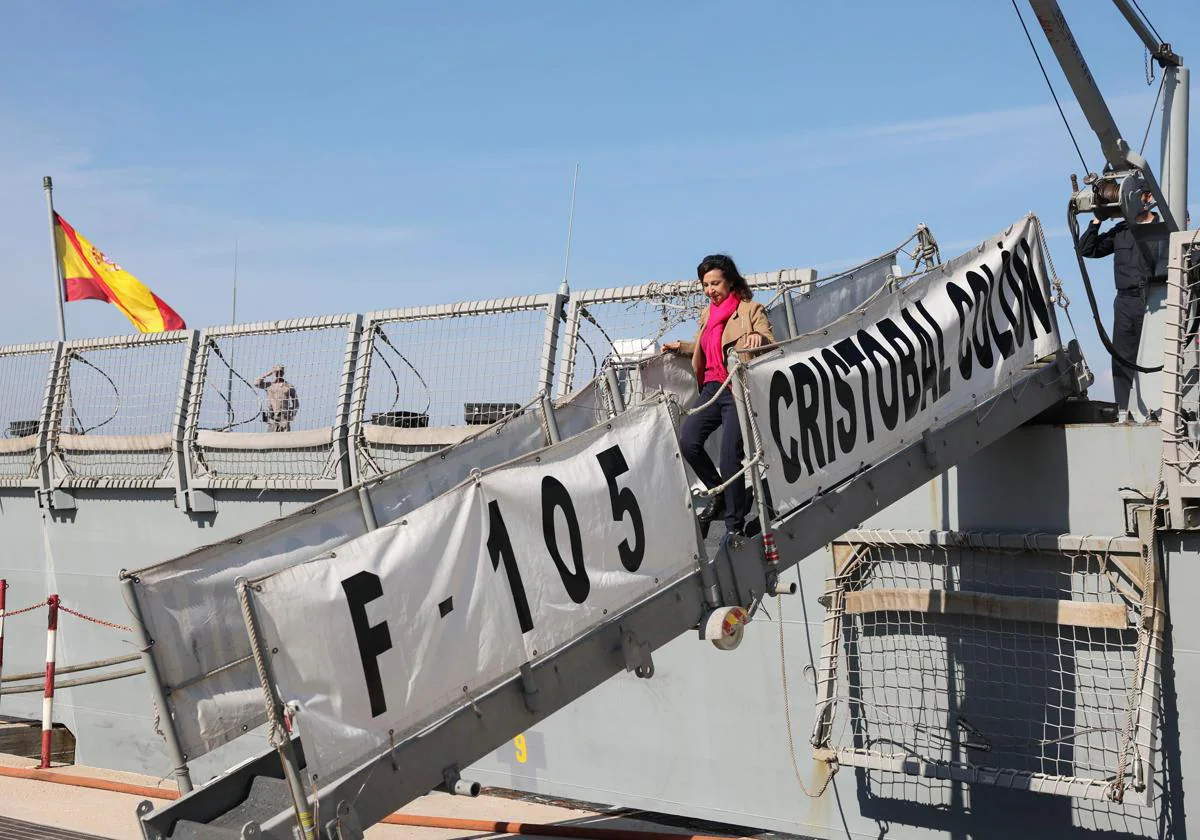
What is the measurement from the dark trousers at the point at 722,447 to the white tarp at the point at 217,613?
168 centimetres

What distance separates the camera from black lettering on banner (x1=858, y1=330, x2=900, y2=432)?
7.01 meters

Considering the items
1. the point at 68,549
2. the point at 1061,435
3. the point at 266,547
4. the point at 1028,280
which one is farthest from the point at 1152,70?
the point at 68,549

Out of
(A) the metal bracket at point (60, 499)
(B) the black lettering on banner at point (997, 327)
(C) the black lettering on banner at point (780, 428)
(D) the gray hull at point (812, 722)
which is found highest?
(B) the black lettering on banner at point (997, 327)

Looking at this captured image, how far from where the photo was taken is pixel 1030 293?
8602mm

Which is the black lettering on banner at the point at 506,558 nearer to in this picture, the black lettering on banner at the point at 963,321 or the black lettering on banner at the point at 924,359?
the black lettering on banner at the point at 924,359

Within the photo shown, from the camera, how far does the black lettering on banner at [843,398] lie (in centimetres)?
671

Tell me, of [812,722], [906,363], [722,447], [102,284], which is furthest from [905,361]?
[102,284]

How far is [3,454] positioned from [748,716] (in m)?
9.90

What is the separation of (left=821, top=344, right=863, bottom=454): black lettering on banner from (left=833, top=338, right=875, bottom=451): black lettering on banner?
4 centimetres

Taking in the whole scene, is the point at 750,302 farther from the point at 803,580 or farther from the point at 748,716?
the point at 748,716

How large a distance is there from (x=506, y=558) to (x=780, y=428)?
1.82m

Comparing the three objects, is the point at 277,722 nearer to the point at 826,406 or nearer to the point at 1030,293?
the point at 826,406

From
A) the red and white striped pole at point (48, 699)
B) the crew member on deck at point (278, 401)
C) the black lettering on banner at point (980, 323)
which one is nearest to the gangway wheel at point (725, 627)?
the black lettering on banner at point (980, 323)

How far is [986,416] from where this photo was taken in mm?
7891
